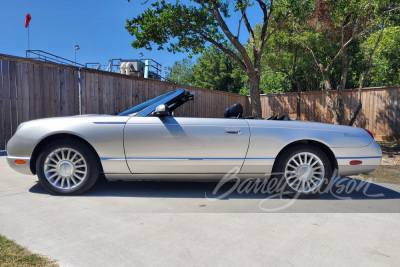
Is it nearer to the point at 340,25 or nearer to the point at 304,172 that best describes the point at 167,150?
the point at 304,172

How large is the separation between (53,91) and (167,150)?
474 centimetres

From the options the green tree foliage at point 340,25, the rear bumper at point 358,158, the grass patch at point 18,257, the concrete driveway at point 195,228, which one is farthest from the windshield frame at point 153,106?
the green tree foliage at point 340,25

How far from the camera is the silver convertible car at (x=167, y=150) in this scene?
3.67m

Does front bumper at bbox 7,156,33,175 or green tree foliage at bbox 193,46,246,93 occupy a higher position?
green tree foliage at bbox 193,46,246,93

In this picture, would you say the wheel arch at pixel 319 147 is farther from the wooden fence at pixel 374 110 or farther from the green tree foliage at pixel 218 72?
the green tree foliage at pixel 218 72

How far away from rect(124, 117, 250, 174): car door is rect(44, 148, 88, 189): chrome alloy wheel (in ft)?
2.11

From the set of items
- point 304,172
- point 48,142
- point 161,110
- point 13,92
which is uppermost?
point 13,92

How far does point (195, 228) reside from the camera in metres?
2.82

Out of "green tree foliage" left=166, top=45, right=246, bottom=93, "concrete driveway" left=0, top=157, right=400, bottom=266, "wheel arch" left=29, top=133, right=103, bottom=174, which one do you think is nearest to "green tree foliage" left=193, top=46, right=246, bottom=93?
"green tree foliage" left=166, top=45, right=246, bottom=93

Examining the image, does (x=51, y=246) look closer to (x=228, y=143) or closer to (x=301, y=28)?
(x=228, y=143)

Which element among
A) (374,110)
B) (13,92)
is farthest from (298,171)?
(374,110)

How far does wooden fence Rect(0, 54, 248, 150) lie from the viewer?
6207 mm

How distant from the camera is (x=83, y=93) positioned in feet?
24.9

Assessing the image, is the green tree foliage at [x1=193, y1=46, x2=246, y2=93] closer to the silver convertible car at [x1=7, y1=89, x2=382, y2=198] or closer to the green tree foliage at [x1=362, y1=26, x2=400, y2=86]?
the green tree foliage at [x1=362, y1=26, x2=400, y2=86]
